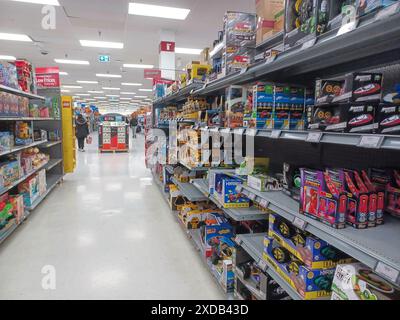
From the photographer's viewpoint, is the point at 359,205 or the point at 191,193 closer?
the point at 359,205

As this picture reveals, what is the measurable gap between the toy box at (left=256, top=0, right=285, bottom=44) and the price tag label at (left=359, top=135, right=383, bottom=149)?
1.09 m

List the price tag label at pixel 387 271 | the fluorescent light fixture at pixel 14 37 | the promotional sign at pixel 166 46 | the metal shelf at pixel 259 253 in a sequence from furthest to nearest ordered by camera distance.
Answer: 1. the fluorescent light fixture at pixel 14 37
2. the promotional sign at pixel 166 46
3. the metal shelf at pixel 259 253
4. the price tag label at pixel 387 271

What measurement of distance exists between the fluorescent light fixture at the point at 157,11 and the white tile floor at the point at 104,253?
370 centimetres

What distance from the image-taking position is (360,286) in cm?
112

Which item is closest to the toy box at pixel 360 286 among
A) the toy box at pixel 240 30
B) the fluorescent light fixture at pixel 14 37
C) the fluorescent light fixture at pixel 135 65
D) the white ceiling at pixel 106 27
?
the toy box at pixel 240 30

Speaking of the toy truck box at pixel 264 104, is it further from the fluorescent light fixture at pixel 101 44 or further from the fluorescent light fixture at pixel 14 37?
the fluorescent light fixture at pixel 14 37

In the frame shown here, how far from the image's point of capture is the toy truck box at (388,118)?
991mm

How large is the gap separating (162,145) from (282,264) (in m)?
4.01

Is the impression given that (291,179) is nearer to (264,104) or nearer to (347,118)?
(264,104)

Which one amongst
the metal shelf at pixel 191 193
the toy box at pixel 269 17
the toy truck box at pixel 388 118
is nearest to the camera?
the toy truck box at pixel 388 118

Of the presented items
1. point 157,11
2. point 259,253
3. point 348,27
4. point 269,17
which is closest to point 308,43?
point 348,27

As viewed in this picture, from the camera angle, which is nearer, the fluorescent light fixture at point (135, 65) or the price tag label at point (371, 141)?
the price tag label at point (371, 141)

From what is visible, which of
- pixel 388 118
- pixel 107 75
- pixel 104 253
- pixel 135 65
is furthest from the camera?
pixel 107 75

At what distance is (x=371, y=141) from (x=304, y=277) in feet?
2.45
